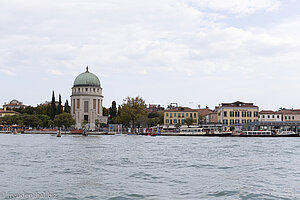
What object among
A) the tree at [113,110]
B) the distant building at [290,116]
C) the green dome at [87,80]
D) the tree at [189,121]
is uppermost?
the green dome at [87,80]

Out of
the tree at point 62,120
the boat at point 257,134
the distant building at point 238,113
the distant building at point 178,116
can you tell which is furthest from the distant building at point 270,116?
the tree at point 62,120

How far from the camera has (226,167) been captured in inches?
842

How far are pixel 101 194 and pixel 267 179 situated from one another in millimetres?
7417

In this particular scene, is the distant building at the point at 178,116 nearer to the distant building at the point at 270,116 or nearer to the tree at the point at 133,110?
the tree at the point at 133,110

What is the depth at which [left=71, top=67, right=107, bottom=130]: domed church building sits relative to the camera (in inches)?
4279

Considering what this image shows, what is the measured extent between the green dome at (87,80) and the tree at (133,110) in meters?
22.7

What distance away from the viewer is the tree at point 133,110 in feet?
291

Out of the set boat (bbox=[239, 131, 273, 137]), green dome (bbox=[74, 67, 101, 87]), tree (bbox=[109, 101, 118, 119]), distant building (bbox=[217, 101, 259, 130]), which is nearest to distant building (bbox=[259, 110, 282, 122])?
distant building (bbox=[217, 101, 259, 130])

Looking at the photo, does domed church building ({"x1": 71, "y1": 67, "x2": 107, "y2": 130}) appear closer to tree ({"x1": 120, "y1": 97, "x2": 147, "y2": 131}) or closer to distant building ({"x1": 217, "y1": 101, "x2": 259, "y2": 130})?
tree ({"x1": 120, "y1": 97, "x2": 147, "y2": 131})

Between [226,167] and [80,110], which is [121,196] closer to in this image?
[226,167]

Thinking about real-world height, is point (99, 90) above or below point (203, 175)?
above

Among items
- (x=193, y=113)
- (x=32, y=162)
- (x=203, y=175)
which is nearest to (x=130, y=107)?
(x=193, y=113)

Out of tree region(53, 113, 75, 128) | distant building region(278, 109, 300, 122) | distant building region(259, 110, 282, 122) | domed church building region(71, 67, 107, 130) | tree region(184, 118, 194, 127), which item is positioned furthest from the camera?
domed church building region(71, 67, 107, 130)

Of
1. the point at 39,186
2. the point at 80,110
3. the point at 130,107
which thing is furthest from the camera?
the point at 80,110
